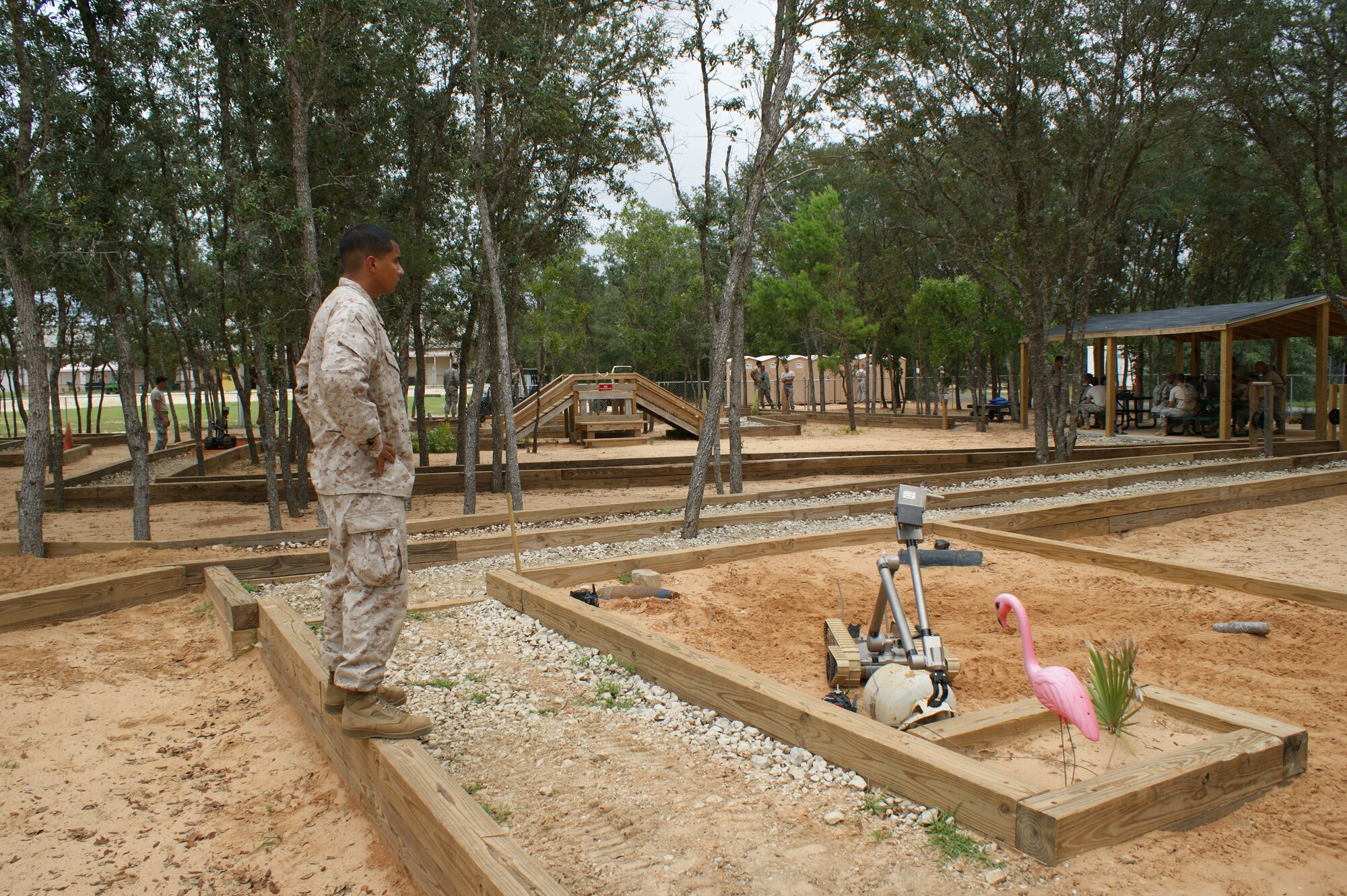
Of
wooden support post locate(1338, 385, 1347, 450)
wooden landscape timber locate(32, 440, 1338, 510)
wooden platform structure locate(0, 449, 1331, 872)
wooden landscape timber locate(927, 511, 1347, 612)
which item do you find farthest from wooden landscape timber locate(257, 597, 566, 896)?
wooden support post locate(1338, 385, 1347, 450)

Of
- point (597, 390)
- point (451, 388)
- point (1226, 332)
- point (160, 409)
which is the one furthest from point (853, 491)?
point (160, 409)

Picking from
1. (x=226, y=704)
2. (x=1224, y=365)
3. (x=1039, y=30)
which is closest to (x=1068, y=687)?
(x=226, y=704)

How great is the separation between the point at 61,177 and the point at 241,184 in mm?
1674

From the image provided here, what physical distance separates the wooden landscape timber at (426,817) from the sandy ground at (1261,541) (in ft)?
19.1

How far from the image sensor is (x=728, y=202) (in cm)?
1053

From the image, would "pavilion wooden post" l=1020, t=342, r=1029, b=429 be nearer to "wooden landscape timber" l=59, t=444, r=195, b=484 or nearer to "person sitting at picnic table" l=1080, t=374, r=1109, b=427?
"person sitting at picnic table" l=1080, t=374, r=1109, b=427

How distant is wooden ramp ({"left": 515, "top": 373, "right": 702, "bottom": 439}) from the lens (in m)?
20.4

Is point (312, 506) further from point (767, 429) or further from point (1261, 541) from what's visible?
point (767, 429)

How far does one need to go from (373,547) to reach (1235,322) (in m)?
19.8

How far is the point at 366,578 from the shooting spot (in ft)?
10.0

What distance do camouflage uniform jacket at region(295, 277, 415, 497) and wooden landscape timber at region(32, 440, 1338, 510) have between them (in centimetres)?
914

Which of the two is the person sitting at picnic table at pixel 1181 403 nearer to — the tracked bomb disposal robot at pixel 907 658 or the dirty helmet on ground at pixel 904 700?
the tracked bomb disposal robot at pixel 907 658

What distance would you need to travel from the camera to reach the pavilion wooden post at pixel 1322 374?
18.0 meters

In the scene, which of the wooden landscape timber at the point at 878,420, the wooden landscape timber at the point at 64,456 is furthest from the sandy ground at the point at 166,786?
the wooden landscape timber at the point at 878,420
